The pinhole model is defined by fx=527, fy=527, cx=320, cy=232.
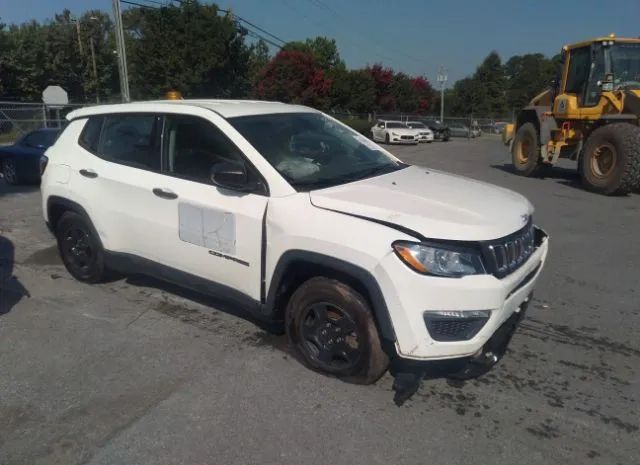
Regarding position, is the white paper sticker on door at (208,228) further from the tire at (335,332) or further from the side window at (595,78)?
the side window at (595,78)

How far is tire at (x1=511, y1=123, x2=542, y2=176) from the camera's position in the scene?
517 inches

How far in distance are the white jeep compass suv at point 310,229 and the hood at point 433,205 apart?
1 centimetres

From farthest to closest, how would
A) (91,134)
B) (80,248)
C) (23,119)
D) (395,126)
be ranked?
A: (395,126) < (23,119) < (80,248) < (91,134)

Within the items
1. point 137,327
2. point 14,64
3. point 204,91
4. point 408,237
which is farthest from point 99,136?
point 14,64

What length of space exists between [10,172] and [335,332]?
421 inches

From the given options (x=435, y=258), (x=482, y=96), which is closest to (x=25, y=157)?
(x=435, y=258)

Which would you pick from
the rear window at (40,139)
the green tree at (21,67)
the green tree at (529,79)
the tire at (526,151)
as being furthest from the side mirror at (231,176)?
the green tree at (529,79)

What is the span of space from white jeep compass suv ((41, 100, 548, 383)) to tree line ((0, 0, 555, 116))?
30468mm

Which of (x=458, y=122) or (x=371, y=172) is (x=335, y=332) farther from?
→ (x=458, y=122)

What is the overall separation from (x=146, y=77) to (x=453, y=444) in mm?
35879

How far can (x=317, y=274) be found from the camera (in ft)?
11.0

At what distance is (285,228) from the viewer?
10.8ft

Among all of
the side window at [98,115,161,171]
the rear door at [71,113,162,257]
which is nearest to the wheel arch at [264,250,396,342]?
the rear door at [71,113,162,257]

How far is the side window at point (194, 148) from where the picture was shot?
3.80 m
